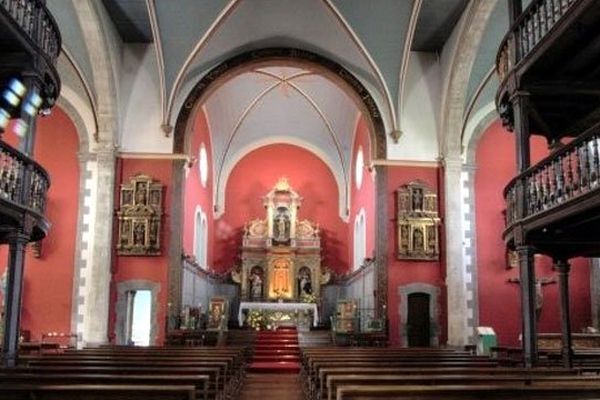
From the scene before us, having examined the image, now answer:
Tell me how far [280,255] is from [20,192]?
17.3 m

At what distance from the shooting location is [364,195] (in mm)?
23406

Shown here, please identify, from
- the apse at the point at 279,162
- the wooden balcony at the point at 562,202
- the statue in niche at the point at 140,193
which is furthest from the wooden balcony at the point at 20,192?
the apse at the point at 279,162

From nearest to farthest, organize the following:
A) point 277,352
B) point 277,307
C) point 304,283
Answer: point 277,352 < point 277,307 < point 304,283

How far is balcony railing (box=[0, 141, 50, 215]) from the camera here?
31.1 feet

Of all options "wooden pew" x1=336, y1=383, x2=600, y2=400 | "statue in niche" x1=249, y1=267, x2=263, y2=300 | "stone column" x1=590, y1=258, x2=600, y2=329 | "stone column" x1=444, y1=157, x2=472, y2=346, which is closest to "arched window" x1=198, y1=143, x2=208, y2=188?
"statue in niche" x1=249, y1=267, x2=263, y2=300

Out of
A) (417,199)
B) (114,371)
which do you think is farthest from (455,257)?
(114,371)

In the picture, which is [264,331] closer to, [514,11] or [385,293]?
[385,293]

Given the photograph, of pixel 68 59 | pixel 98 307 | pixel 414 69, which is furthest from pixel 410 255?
pixel 68 59

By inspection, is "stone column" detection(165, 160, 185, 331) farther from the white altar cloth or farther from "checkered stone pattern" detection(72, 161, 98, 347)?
the white altar cloth

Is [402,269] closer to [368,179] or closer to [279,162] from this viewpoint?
[368,179]

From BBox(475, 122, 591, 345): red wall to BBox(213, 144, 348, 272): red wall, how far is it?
9.16 m

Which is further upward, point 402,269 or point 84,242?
point 84,242

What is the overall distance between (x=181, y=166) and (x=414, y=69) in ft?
23.1

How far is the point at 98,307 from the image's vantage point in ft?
58.1
